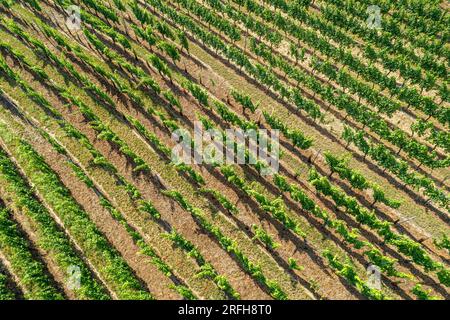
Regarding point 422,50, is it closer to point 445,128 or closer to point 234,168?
point 445,128

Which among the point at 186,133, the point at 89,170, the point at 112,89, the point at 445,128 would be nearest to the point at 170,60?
the point at 112,89

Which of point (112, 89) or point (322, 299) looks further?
point (112, 89)

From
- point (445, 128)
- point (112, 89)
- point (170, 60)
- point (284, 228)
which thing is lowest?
point (284, 228)

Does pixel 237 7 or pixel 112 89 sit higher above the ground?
pixel 237 7

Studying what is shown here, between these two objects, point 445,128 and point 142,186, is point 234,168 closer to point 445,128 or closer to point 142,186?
point 142,186
